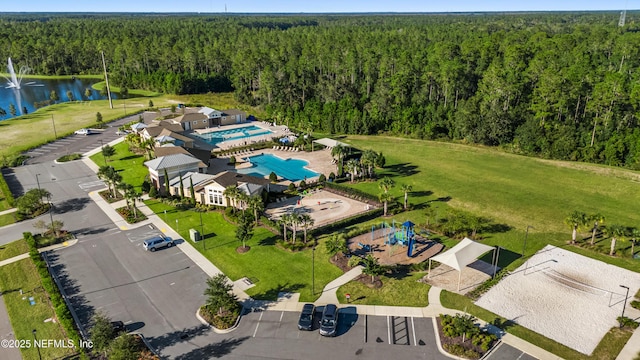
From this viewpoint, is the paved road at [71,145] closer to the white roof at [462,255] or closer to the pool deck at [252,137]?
the pool deck at [252,137]

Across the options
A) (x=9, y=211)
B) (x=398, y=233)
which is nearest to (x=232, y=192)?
(x=398, y=233)

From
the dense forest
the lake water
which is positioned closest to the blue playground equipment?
the dense forest

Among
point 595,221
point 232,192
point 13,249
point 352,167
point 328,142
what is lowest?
point 13,249

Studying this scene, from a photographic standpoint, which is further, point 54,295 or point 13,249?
point 13,249

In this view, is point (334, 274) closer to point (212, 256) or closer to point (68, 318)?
point (212, 256)

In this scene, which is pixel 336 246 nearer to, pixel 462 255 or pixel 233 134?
pixel 462 255

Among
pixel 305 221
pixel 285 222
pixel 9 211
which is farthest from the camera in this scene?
pixel 9 211
